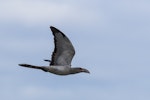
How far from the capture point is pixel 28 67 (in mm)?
44094

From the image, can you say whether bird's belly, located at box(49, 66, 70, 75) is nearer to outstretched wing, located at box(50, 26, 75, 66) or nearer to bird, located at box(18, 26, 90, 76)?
bird, located at box(18, 26, 90, 76)

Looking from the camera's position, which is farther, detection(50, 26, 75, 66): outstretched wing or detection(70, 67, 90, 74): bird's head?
detection(70, 67, 90, 74): bird's head

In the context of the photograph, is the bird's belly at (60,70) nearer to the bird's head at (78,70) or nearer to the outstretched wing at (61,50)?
the bird's head at (78,70)

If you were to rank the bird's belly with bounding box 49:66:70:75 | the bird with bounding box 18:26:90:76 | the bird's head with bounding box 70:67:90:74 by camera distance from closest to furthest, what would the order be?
the bird's belly with bounding box 49:66:70:75, the bird with bounding box 18:26:90:76, the bird's head with bounding box 70:67:90:74

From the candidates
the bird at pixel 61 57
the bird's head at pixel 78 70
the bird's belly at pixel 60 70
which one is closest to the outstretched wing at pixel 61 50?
the bird at pixel 61 57

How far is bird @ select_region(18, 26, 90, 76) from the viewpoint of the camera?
1729 inches

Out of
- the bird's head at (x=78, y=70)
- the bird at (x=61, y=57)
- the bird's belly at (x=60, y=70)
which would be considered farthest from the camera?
the bird's head at (x=78, y=70)

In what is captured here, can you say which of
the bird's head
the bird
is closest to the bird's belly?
the bird

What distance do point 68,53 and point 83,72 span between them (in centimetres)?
153

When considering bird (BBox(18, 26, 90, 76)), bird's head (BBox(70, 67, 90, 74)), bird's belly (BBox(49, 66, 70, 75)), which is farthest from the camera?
bird's head (BBox(70, 67, 90, 74))

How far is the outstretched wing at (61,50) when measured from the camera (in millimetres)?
44000

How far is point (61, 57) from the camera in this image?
45.2 m

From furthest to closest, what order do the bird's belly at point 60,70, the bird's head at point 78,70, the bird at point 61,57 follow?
the bird's head at point 78,70
the bird at point 61,57
the bird's belly at point 60,70

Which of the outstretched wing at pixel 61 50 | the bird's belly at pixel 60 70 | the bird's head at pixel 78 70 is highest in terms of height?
the outstretched wing at pixel 61 50
